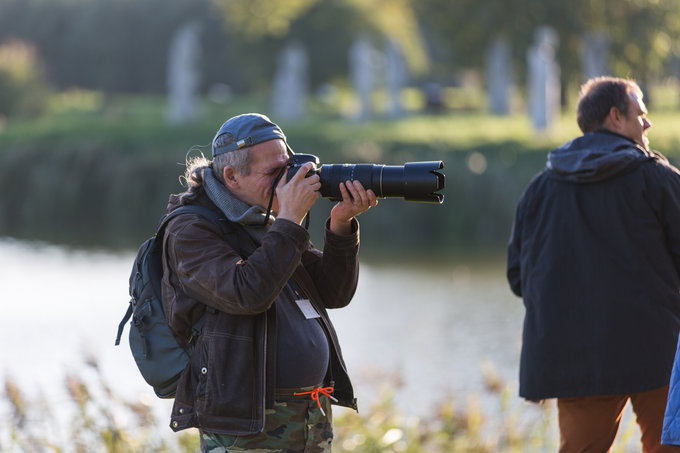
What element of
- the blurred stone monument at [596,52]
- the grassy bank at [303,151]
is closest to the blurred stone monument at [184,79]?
the grassy bank at [303,151]

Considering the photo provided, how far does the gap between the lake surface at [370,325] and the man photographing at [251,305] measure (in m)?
2.27

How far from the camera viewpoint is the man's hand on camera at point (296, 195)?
2674mm

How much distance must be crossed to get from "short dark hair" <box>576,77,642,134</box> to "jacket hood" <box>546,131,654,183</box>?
54 mm

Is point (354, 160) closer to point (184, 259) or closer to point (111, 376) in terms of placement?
point (111, 376)

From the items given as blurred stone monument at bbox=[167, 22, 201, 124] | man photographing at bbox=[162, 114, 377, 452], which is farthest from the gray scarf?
blurred stone monument at bbox=[167, 22, 201, 124]

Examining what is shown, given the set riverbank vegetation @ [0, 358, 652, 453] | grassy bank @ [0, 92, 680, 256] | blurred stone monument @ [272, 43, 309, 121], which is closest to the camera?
riverbank vegetation @ [0, 358, 652, 453]

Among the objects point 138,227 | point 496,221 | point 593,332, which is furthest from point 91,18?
point 593,332

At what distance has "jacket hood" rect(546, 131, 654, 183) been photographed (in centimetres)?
333

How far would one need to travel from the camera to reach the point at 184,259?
2609 mm

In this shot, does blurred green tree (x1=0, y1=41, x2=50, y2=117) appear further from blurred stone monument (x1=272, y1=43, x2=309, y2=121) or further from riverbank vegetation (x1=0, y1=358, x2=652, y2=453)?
riverbank vegetation (x1=0, y1=358, x2=652, y2=453)

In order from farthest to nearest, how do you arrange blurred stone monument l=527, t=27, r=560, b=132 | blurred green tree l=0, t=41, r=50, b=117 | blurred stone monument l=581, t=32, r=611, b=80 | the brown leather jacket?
blurred green tree l=0, t=41, r=50, b=117 → blurred stone monument l=581, t=32, r=611, b=80 → blurred stone monument l=527, t=27, r=560, b=132 → the brown leather jacket

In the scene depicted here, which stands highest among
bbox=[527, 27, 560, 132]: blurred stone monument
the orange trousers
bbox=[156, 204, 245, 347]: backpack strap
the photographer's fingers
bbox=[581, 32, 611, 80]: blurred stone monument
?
bbox=[581, 32, 611, 80]: blurred stone monument

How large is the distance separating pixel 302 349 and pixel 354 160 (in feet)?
41.2

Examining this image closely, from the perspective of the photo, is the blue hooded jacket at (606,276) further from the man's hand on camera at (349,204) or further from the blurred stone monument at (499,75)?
the blurred stone monument at (499,75)
